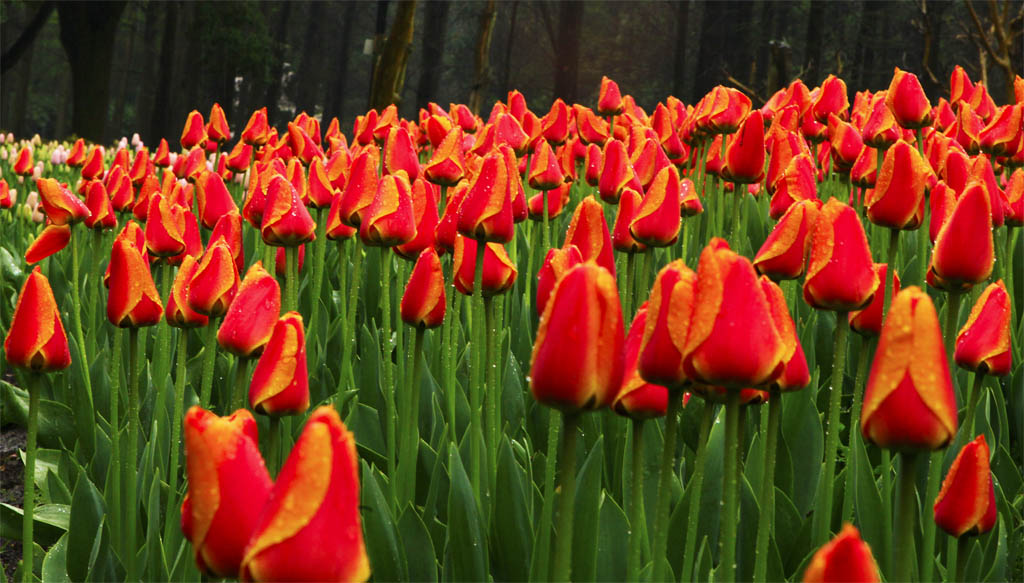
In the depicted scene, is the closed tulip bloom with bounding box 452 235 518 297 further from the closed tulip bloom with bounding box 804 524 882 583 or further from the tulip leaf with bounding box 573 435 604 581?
the closed tulip bloom with bounding box 804 524 882 583

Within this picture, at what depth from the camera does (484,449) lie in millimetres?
2094

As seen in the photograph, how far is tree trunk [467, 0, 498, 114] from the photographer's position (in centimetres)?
1039

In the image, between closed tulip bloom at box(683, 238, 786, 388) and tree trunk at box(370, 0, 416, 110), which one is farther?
tree trunk at box(370, 0, 416, 110)

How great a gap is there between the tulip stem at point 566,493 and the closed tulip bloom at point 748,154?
1799 mm

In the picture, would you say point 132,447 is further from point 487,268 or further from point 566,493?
point 566,493

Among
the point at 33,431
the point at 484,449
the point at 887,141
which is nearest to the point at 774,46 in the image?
the point at 887,141

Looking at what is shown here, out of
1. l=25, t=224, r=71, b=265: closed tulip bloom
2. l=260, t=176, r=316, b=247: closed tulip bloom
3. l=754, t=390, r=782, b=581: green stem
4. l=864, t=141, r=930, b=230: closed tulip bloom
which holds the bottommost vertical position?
l=754, t=390, r=782, b=581: green stem

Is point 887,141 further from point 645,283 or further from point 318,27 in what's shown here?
point 318,27

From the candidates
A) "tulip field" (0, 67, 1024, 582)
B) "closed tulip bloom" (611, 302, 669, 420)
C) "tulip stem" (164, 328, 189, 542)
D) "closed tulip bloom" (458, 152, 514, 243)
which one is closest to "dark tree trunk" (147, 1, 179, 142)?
"tulip field" (0, 67, 1024, 582)

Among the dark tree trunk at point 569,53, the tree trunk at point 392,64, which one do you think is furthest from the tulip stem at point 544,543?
the dark tree trunk at point 569,53

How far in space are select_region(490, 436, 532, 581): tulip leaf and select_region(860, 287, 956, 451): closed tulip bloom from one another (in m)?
0.91

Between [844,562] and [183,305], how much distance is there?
4.72ft

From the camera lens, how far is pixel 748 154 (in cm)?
277

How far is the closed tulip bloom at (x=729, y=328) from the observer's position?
987 millimetres
